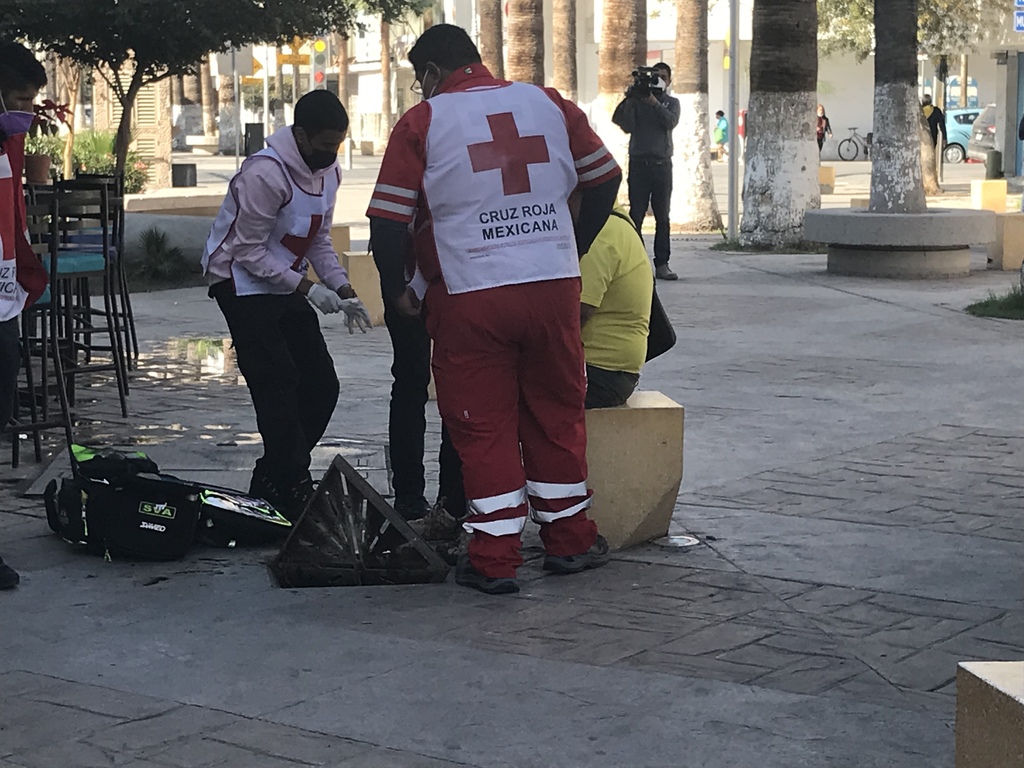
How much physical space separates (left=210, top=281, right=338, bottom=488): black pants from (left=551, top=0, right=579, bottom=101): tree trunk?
24.0 meters

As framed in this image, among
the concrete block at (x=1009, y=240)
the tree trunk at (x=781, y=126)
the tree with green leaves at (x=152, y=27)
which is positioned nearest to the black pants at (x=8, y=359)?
the tree with green leaves at (x=152, y=27)

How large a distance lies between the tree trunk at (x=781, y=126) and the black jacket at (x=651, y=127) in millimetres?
2096

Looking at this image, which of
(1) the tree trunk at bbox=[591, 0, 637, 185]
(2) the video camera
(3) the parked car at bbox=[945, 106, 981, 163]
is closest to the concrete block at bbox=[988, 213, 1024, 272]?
(2) the video camera

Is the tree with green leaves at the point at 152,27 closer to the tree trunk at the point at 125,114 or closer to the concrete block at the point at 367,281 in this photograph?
the tree trunk at the point at 125,114

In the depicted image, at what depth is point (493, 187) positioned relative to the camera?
5.30 metres

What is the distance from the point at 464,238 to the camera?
5.32 metres

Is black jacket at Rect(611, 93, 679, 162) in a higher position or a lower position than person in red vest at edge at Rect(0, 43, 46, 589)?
higher

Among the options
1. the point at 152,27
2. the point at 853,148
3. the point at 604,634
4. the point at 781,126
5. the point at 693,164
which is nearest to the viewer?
the point at 604,634

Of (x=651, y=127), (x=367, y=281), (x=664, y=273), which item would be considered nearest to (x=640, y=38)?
(x=651, y=127)

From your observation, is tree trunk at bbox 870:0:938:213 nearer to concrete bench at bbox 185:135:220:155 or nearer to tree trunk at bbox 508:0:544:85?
tree trunk at bbox 508:0:544:85

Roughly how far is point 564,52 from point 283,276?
25.3 metres

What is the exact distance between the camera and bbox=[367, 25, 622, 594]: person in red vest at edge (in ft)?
17.4

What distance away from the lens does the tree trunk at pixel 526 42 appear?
2592 centimetres

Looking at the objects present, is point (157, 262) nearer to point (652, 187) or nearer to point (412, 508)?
point (652, 187)
